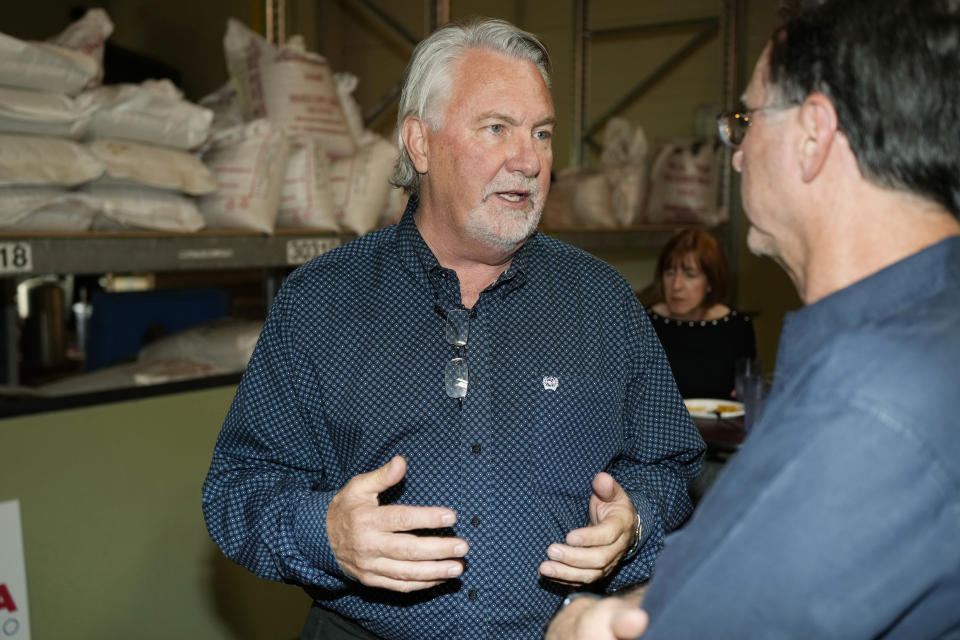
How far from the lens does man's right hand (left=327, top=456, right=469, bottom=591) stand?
1083 mm

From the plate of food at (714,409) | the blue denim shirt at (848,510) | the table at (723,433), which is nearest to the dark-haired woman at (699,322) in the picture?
the plate of food at (714,409)

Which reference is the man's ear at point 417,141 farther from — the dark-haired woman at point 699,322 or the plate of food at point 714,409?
the dark-haired woman at point 699,322

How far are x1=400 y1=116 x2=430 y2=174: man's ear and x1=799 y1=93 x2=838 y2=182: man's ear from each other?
2.66ft

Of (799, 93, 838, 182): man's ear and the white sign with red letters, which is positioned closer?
(799, 93, 838, 182): man's ear

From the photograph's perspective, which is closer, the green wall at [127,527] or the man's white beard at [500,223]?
the man's white beard at [500,223]

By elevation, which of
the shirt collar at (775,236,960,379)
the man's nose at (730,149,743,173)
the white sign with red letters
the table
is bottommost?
the white sign with red letters

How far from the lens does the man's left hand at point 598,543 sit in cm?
115

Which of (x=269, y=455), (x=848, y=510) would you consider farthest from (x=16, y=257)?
(x=848, y=510)

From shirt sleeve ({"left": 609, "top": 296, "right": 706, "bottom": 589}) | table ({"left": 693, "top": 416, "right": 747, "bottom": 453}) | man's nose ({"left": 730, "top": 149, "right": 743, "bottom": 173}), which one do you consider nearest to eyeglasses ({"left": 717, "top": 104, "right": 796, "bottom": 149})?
man's nose ({"left": 730, "top": 149, "right": 743, "bottom": 173})

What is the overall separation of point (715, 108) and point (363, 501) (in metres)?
4.51

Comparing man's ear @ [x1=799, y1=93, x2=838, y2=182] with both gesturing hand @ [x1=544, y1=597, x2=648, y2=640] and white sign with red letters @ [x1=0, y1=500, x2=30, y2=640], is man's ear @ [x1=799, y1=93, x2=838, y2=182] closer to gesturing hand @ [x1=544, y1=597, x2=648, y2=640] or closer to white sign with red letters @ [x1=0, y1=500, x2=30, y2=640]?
gesturing hand @ [x1=544, y1=597, x2=648, y2=640]

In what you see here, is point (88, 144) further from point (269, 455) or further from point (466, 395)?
point (466, 395)

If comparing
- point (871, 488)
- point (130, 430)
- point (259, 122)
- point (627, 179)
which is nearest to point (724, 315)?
point (627, 179)

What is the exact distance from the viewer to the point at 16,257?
6.16 feet
